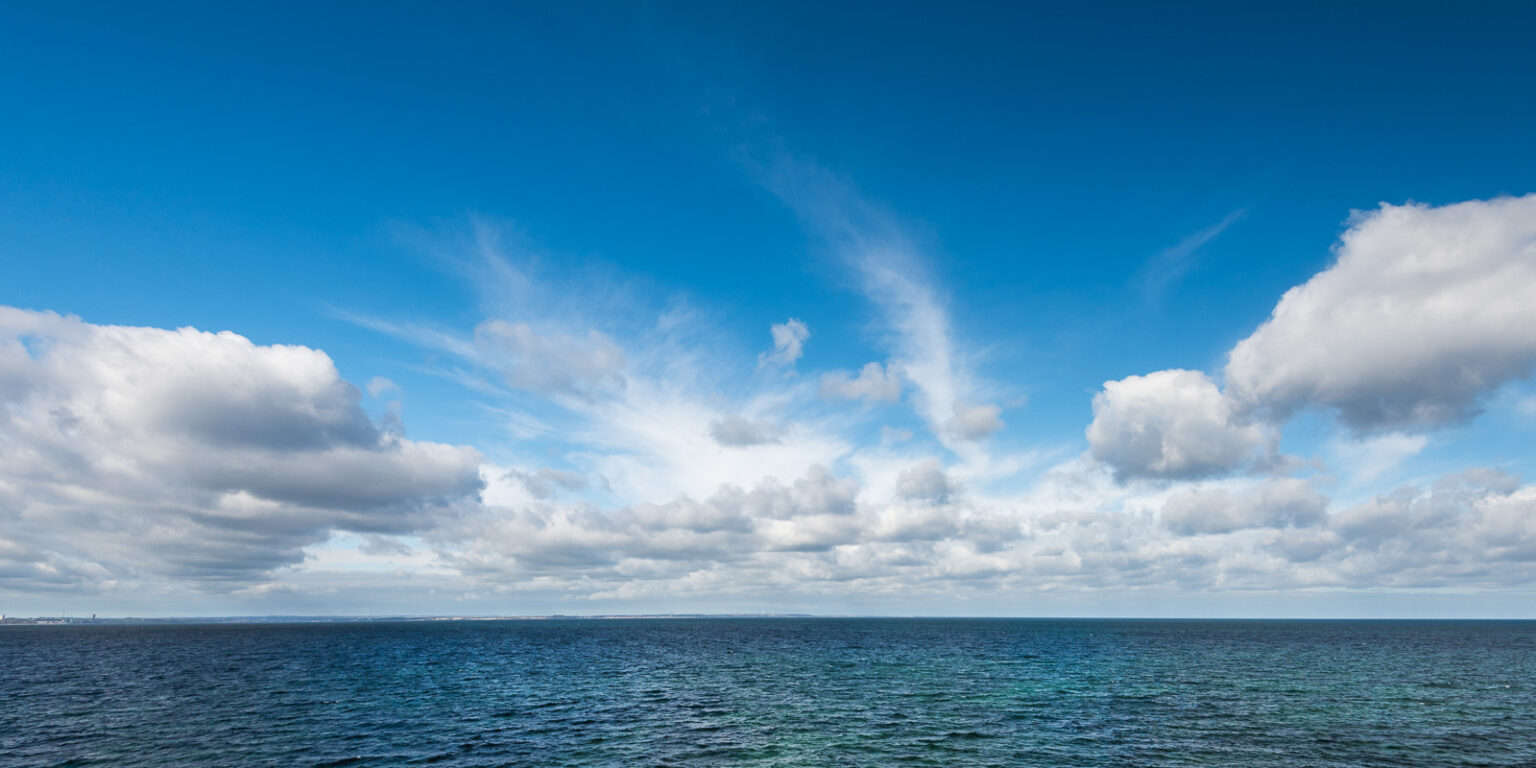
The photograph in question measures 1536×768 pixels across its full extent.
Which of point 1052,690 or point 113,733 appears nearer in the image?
point 113,733

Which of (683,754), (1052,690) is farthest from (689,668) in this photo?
(683,754)

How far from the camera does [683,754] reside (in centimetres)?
4691

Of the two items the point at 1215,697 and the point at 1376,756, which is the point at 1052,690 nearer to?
the point at 1215,697

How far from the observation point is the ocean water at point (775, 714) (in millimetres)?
46438

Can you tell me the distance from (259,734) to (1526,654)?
206 metres

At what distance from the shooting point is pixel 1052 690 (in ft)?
246

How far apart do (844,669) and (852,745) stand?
51.6 meters

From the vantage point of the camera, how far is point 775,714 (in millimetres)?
61000

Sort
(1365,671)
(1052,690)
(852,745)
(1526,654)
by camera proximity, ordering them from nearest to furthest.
A: 1. (852,745)
2. (1052,690)
3. (1365,671)
4. (1526,654)

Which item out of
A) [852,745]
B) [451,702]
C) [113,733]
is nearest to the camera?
[852,745]

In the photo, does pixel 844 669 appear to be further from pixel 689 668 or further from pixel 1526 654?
pixel 1526 654

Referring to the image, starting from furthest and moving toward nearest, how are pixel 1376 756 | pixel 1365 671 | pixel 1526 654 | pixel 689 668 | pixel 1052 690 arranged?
1. pixel 1526 654
2. pixel 689 668
3. pixel 1365 671
4. pixel 1052 690
5. pixel 1376 756

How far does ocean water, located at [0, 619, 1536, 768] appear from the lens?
46438 millimetres

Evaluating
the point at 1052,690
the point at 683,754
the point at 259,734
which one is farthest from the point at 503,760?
the point at 1052,690
